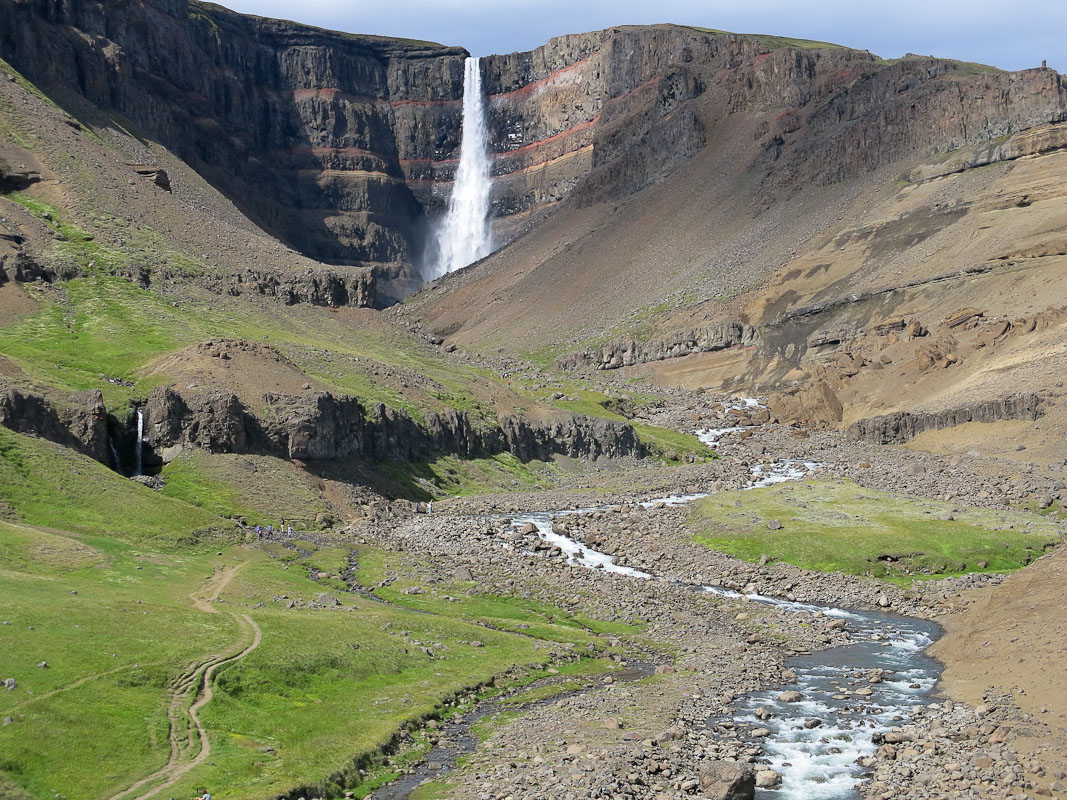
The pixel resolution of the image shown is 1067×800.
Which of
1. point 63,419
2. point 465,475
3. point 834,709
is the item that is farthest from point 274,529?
point 834,709

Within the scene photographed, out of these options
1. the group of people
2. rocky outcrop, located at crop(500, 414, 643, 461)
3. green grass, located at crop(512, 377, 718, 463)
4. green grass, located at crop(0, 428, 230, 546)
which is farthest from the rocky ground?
green grass, located at crop(0, 428, 230, 546)

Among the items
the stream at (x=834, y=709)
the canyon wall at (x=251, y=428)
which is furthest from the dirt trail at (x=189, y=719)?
the canyon wall at (x=251, y=428)

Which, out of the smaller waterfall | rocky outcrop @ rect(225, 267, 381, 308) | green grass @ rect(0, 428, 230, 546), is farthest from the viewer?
rocky outcrop @ rect(225, 267, 381, 308)

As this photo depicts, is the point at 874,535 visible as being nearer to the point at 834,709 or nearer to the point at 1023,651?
the point at 1023,651

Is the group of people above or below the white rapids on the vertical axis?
above

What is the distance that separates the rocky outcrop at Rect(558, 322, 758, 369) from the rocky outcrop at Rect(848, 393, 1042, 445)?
167 feet

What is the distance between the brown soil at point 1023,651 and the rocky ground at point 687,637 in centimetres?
36

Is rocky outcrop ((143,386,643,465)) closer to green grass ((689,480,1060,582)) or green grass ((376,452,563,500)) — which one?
green grass ((376,452,563,500))

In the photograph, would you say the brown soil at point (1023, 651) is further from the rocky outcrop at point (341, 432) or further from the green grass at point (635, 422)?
the green grass at point (635, 422)

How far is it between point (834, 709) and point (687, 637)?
13.2 metres

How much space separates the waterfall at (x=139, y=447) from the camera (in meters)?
86.6

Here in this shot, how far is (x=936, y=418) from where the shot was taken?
118 m

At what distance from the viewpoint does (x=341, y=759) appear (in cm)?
3841

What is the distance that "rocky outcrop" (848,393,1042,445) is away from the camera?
110 m
